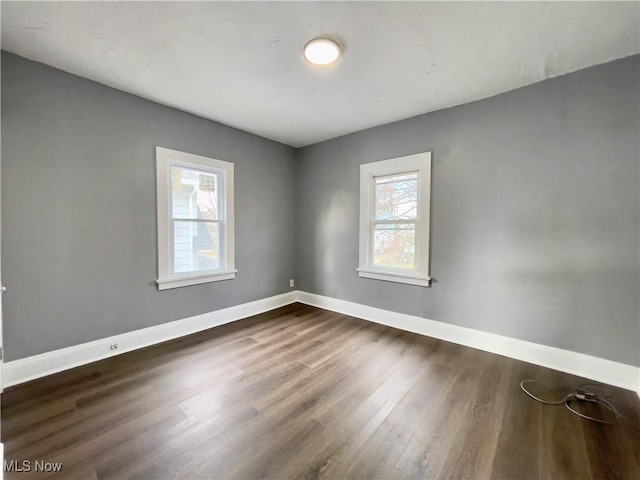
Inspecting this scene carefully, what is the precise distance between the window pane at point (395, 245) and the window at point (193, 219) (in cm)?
199

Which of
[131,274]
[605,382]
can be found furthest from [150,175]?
[605,382]

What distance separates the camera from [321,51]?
74.6 inches

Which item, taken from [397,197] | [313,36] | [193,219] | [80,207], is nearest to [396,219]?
[397,197]

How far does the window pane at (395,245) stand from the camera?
10.4 feet

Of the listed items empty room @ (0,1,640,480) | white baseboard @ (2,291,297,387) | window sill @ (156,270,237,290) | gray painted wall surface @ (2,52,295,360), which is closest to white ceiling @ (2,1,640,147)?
empty room @ (0,1,640,480)

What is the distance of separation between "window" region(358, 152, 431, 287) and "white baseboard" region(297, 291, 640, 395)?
0.49m

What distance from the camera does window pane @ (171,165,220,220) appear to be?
2961 millimetres

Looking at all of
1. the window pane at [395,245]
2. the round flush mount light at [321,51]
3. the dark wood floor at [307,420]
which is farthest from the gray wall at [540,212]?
the round flush mount light at [321,51]

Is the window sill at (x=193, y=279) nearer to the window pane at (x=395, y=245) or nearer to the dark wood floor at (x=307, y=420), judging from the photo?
the dark wood floor at (x=307, y=420)

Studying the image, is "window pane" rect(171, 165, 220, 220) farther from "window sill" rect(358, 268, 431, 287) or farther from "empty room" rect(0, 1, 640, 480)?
"window sill" rect(358, 268, 431, 287)

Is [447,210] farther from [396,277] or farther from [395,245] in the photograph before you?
[396,277]

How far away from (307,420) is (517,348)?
2.15m

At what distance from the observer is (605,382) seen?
2057mm

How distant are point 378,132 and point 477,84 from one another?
4.00 ft
